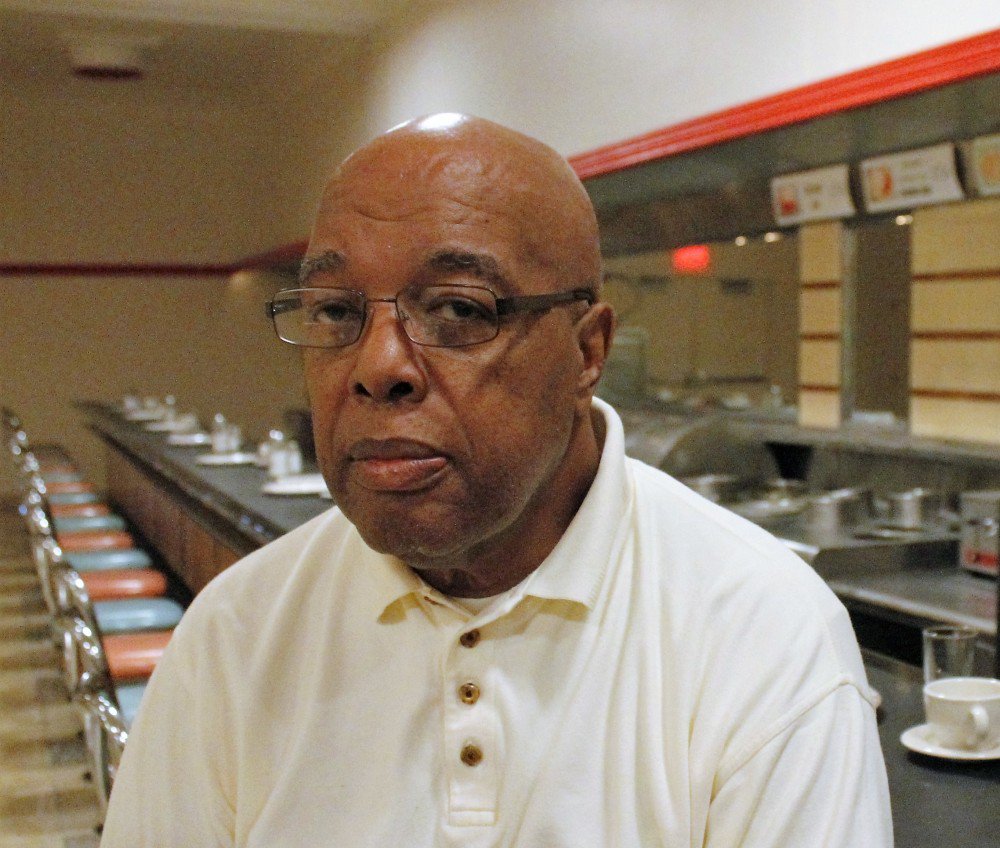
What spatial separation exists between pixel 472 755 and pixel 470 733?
0.02m

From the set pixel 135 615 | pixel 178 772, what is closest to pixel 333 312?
pixel 178 772

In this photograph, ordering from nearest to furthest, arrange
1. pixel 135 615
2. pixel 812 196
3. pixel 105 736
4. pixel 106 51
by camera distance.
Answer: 1. pixel 105 736
2. pixel 135 615
3. pixel 812 196
4. pixel 106 51

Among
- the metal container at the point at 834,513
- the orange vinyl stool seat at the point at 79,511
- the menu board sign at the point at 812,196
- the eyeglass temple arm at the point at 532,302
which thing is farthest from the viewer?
the orange vinyl stool seat at the point at 79,511

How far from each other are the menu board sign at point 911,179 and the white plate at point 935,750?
3220 millimetres

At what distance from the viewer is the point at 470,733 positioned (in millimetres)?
1101

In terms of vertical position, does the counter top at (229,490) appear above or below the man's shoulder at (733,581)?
below

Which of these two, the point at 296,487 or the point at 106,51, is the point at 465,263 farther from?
the point at 106,51

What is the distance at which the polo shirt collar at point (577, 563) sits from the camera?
43.8 inches

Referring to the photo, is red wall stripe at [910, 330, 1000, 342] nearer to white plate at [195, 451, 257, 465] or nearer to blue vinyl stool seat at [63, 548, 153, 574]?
white plate at [195, 451, 257, 465]

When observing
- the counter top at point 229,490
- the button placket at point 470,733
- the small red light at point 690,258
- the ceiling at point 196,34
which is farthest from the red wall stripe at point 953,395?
the button placket at point 470,733

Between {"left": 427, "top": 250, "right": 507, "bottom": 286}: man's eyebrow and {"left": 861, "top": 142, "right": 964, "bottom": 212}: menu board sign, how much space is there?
157 inches

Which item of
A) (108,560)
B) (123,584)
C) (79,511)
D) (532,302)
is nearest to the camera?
(532,302)

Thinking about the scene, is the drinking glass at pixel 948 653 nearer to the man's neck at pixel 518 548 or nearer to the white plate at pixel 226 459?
the man's neck at pixel 518 548

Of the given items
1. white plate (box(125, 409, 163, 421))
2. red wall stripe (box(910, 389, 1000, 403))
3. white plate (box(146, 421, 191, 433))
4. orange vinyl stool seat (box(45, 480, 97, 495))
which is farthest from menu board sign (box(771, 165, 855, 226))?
white plate (box(125, 409, 163, 421))
